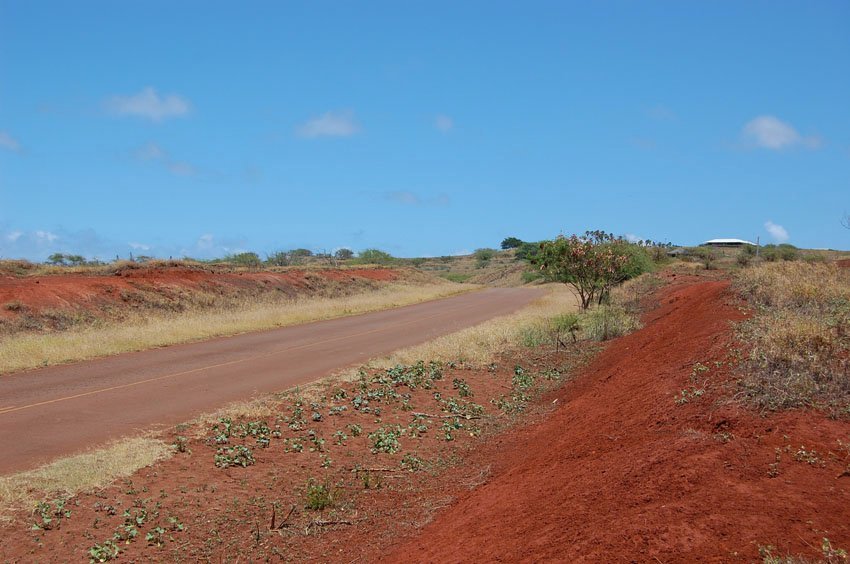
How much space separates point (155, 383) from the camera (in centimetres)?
1346

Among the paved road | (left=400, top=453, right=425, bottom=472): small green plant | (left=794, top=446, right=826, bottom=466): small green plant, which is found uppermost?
(left=794, top=446, right=826, bottom=466): small green plant

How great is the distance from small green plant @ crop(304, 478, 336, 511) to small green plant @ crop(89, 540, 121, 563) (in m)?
1.98

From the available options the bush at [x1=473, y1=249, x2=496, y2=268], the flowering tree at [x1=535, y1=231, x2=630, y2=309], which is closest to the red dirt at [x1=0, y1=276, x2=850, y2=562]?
the flowering tree at [x1=535, y1=231, x2=630, y2=309]

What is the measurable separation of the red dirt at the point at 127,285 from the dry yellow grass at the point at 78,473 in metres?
15.6

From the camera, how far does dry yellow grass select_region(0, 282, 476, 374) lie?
53.0ft

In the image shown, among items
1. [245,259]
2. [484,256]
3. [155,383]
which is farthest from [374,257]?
[155,383]

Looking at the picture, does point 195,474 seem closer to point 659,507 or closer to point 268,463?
point 268,463

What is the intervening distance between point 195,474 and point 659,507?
5.78m

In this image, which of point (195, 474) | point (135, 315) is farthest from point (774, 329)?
point (135, 315)

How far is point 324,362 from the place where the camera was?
16484 mm

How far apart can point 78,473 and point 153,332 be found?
13.7m

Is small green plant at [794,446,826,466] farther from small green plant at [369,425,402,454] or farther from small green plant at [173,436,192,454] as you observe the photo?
small green plant at [173,436,192,454]

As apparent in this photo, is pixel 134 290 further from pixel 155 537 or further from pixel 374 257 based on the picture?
pixel 374 257

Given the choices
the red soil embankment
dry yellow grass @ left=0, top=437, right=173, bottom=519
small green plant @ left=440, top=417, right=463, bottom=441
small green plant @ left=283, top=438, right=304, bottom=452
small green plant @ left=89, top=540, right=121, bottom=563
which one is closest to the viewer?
the red soil embankment
